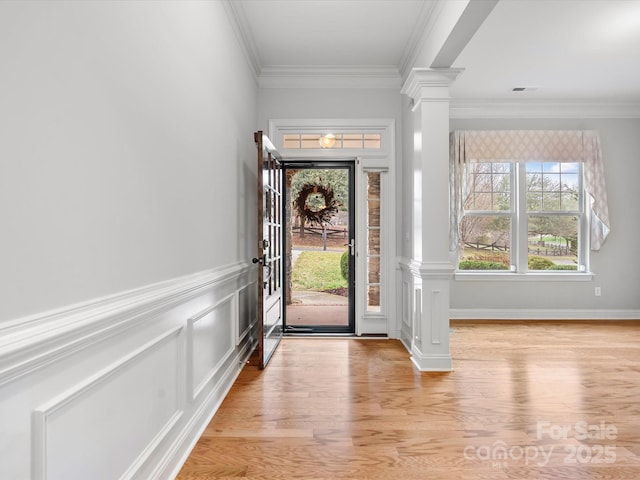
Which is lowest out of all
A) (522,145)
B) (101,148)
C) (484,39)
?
(101,148)

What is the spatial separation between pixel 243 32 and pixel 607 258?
5333mm

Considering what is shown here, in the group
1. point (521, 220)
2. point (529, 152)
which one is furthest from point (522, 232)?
point (529, 152)

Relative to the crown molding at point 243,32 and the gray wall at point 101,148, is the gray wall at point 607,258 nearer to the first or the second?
the crown molding at point 243,32

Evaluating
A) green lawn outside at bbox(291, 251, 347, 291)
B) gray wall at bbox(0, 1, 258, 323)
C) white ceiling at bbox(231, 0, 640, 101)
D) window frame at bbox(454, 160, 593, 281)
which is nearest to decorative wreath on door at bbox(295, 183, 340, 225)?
green lawn outside at bbox(291, 251, 347, 291)

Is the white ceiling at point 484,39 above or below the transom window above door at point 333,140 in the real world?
above

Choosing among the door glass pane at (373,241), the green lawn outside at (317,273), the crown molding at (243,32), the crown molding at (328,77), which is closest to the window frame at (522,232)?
the door glass pane at (373,241)

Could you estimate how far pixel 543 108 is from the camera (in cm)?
528

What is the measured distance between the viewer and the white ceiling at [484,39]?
3.16m

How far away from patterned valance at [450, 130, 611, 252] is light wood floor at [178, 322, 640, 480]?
2.12 metres

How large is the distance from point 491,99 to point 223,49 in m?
3.77

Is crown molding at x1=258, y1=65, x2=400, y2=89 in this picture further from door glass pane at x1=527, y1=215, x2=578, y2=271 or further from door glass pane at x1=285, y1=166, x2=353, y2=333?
door glass pane at x1=527, y1=215, x2=578, y2=271

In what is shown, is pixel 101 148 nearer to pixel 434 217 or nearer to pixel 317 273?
pixel 434 217

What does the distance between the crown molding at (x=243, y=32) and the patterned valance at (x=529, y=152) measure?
2.75m

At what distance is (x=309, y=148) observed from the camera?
4.46 m
